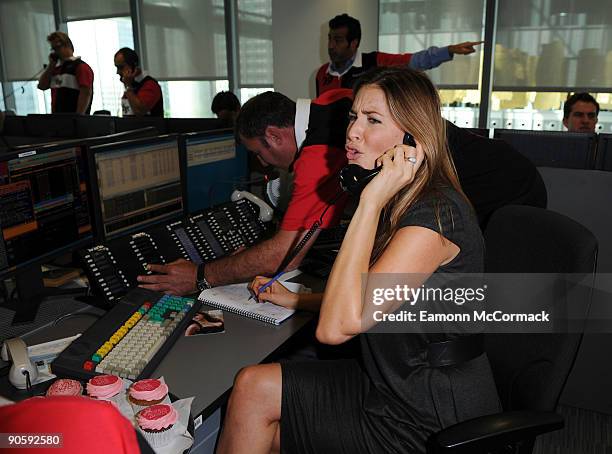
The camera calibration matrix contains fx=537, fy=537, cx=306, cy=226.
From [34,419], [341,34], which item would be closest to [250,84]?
[341,34]

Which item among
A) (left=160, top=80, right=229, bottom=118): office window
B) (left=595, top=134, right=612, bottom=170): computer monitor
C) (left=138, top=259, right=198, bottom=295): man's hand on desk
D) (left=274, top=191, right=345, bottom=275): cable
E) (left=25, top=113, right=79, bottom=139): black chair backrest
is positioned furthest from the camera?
(left=160, top=80, right=229, bottom=118): office window

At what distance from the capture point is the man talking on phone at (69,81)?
4.81 m

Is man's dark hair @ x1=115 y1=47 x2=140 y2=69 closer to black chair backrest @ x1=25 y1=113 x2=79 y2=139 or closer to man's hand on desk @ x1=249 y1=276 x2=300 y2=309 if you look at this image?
black chair backrest @ x1=25 y1=113 x2=79 y2=139

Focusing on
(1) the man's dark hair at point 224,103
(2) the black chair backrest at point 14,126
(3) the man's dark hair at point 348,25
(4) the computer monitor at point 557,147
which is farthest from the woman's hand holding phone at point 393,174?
(3) the man's dark hair at point 348,25

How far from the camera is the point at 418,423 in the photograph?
116cm

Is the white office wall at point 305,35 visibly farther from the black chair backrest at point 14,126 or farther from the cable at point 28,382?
the cable at point 28,382

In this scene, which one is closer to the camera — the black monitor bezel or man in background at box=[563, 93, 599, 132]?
the black monitor bezel

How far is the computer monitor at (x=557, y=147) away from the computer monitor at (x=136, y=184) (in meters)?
1.38

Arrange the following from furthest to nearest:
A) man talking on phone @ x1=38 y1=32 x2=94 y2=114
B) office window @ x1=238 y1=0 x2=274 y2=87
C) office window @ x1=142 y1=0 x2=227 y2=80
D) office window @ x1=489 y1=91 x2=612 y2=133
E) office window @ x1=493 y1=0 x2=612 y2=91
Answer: office window @ x1=142 y1=0 x2=227 y2=80
office window @ x1=238 y1=0 x2=274 y2=87
office window @ x1=489 y1=91 x2=612 y2=133
man talking on phone @ x1=38 y1=32 x2=94 y2=114
office window @ x1=493 y1=0 x2=612 y2=91

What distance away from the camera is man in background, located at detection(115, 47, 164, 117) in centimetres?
427

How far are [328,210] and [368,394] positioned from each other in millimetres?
633

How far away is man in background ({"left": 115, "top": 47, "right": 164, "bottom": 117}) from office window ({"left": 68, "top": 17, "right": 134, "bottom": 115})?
269cm

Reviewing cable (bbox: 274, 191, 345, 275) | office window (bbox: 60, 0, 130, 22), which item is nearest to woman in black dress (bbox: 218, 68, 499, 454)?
cable (bbox: 274, 191, 345, 275)

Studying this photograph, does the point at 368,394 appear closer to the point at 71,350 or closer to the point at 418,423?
the point at 418,423
